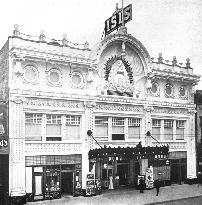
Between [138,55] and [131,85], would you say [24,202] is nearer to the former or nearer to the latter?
[131,85]

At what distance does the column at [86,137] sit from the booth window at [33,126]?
3.42 meters

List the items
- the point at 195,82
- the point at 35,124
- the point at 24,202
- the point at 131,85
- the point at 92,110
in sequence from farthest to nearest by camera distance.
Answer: the point at 195,82
the point at 131,85
the point at 92,110
the point at 35,124
the point at 24,202

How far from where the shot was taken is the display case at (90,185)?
23.4 metres

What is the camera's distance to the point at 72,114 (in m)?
24.1

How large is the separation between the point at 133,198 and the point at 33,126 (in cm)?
843

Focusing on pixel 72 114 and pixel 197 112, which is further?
pixel 197 112

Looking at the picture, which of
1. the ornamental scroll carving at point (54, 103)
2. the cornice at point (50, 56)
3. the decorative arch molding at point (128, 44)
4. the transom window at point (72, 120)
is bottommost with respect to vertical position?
the transom window at point (72, 120)

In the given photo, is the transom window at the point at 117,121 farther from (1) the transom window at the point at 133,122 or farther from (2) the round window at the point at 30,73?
(2) the round window at the point at 30,73

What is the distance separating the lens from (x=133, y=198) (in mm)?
22859

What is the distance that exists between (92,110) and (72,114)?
5.48 feet

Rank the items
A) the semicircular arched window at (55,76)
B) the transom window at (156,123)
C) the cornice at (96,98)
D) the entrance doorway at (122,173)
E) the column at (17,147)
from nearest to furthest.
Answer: the column at (17,147) < the cornice at (96,98) < the semicircular arched window at (55,76) < the entrance doorway at (122,173) < the transom window at (156,123)

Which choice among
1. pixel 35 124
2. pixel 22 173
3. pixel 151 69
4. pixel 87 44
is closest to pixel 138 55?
pixel 151 69

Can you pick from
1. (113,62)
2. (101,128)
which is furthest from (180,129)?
(113,62)

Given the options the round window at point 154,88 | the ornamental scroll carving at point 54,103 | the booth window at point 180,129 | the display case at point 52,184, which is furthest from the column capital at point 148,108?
the display case at point 52,184
